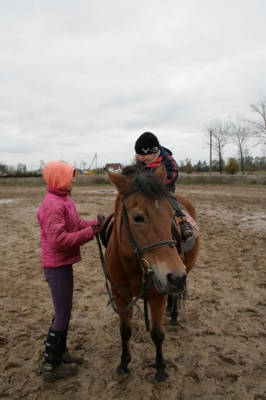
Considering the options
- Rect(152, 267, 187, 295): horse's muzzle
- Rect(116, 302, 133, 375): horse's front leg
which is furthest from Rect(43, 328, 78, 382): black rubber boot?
Rect(152, 267, 187, 295): horse's muzzle

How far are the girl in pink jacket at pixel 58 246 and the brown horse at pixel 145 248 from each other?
0.38 meters

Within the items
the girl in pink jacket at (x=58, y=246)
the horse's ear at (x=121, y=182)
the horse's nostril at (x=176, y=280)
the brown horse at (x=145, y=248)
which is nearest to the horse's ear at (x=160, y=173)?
the brown horse at (x=145, y=248)

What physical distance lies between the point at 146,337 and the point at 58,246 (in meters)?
1.75

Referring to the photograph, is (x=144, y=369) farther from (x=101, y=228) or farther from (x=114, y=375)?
(x=101, y=228)

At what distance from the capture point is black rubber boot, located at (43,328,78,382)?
265cm

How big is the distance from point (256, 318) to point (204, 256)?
104 inches

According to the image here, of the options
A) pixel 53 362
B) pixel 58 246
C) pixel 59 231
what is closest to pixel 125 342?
pixel 53 362

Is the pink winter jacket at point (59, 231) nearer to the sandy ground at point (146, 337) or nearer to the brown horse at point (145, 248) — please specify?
the brown horse at point (145, 248)

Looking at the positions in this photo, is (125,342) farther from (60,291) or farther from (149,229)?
(149,229)

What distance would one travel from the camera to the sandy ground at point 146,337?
101 inches

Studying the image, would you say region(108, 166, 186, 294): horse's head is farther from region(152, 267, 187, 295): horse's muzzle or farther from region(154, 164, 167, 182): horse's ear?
region(154, 164, 167, 182): horse's ear

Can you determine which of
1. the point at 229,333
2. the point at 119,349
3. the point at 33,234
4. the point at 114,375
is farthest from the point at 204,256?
the point at 33,234

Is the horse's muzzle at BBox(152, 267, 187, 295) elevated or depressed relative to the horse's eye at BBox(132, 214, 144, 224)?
depressed

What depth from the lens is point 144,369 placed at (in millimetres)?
2842
